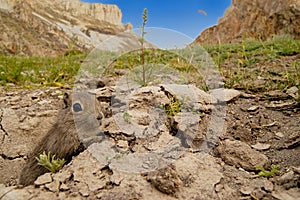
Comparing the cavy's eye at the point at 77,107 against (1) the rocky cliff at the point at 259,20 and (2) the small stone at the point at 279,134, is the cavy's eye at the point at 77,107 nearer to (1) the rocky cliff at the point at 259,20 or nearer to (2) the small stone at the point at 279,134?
(2) the small stone at the point at 279,134

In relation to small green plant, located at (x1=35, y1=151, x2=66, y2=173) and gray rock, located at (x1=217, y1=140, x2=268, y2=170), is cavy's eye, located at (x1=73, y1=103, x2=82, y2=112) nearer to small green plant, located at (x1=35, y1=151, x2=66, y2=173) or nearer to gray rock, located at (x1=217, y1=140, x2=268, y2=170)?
small green plant, located at (x1=35, y1=151, x2=66, y2=173)

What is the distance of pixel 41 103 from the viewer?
2182mm

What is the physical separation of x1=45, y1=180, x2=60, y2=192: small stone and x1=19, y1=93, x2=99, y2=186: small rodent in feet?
0.59

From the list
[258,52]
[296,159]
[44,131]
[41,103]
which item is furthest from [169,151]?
[258,52]

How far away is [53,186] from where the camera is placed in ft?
3.53

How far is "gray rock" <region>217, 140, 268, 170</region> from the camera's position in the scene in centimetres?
121

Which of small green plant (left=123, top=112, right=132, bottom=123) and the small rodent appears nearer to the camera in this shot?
the small rodent

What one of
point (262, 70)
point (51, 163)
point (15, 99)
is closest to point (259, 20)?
point (262, 70)

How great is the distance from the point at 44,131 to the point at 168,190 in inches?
50.7

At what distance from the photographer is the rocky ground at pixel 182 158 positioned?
1.03m

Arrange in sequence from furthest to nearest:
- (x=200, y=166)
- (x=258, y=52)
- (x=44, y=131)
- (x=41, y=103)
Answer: (x=258, y=52) < (x=41, y=103) < (x=44, y=131) < (x=200, y=166)

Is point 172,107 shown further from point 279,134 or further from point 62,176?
point 62,176

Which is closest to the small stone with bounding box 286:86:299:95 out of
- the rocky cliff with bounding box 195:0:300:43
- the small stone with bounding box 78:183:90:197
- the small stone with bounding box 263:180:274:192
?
the small stone with bounding box 263:180:274:192

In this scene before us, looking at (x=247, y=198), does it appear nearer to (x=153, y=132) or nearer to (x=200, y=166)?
(x=200, y=166)
